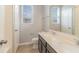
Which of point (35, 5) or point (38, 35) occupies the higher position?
point (35, 5)

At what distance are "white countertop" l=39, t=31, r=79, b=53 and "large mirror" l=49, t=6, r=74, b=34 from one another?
0.08 meters

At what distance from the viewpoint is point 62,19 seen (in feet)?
5.79

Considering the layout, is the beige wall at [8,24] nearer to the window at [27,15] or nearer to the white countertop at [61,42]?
the window at [27,15]

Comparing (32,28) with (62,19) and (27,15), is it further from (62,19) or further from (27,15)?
(62,19)

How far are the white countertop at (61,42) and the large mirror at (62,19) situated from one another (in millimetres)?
82

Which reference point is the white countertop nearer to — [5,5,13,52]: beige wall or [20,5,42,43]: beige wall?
[20,5,42,43]: beige wall

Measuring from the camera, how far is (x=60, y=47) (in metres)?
1.47

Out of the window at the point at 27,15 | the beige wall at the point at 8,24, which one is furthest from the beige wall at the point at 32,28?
the beige wall at the point at 8,24

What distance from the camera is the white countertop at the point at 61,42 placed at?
1.41 meters
